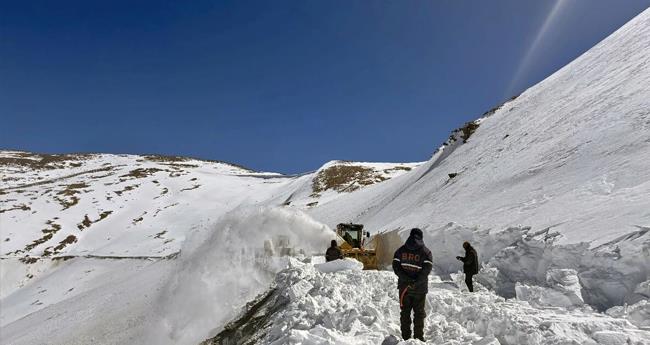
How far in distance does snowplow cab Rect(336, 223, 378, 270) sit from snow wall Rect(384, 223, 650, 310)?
3.62m

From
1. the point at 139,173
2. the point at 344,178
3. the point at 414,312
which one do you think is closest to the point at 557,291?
the point at 414,312

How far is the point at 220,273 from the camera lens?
49.8 feet

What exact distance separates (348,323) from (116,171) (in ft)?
360

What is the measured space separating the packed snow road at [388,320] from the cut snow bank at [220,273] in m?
2.72

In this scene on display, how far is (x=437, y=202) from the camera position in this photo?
89.9 feet

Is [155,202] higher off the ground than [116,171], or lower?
lower

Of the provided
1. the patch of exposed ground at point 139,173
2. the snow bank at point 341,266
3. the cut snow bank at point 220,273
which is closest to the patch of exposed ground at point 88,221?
the patch of exposed ground at point 139,173

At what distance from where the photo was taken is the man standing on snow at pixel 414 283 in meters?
7.40

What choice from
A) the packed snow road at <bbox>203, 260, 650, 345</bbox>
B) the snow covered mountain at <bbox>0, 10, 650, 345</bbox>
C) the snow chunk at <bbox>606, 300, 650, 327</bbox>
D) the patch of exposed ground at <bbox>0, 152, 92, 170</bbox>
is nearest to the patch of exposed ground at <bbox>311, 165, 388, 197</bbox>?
the snow covered mountain at <bbox>0, 10, 650, 345</bbox>

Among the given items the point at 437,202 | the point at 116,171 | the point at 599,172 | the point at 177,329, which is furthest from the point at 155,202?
the point at 599,172

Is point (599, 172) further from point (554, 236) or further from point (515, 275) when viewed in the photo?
point (515, 275)

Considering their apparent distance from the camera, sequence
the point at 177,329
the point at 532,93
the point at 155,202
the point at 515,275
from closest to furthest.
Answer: the point at 515,275 → the point at 177,329 → the point at 532,93 → the point at 155,202

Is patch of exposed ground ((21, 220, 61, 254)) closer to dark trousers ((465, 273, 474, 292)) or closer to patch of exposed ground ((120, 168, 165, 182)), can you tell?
patch of exposed ground ((120, 168, 165, 182))

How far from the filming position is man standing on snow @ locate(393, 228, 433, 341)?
740 cm
